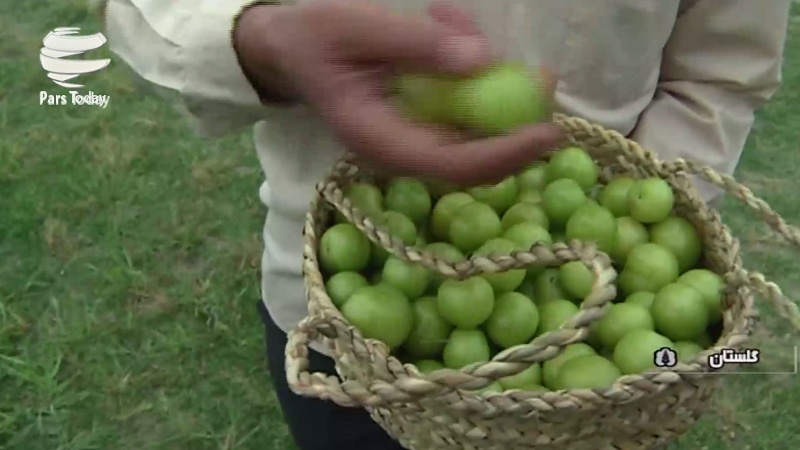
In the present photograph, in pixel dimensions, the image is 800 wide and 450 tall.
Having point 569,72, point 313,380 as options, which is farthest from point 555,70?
point 313,380

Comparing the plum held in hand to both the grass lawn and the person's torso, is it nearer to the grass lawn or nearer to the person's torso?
the person's torso

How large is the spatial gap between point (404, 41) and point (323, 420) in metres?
0.54

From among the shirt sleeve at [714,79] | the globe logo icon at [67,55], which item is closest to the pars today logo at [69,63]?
the globe logo icon at [67,55]

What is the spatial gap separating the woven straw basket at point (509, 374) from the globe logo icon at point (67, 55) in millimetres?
1713

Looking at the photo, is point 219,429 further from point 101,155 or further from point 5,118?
point 5,118

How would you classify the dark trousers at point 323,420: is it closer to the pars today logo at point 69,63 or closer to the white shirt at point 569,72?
the white shirt at point 569,72

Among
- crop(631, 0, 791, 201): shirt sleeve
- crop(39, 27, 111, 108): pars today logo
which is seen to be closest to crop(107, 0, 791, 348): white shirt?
crop(631, 0, 791, 201): shirt sleeve

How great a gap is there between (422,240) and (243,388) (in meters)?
1.07

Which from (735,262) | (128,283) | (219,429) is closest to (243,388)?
(219,429)

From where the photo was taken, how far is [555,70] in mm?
892

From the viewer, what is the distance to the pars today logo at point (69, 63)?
7.54 feet

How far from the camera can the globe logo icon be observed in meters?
2.29

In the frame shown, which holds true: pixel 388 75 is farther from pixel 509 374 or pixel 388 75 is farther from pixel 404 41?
pixel 509 374

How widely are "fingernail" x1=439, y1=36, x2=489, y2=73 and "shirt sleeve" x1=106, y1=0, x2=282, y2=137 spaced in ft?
0.67
